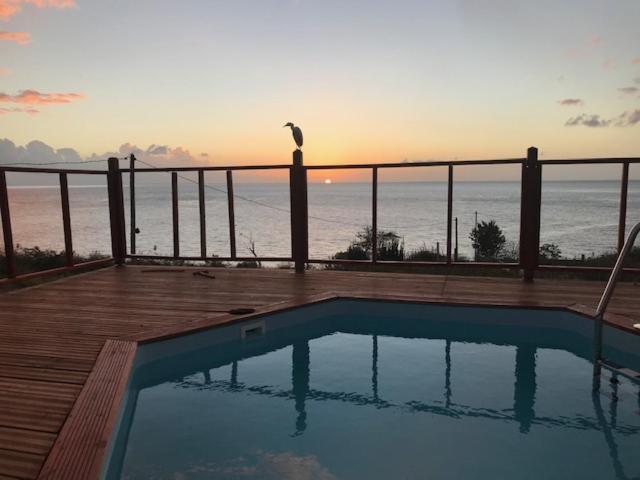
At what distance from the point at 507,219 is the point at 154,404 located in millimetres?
38515

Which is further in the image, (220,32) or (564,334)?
(220,32)

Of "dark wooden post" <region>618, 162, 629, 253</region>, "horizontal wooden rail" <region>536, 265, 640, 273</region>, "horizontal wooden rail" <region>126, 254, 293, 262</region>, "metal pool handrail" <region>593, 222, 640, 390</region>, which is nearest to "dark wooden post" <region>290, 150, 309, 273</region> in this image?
"horizontal wooden rail" <region>126, 254, 293, 262</region>

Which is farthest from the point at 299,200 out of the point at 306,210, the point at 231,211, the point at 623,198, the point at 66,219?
the point at 623,198

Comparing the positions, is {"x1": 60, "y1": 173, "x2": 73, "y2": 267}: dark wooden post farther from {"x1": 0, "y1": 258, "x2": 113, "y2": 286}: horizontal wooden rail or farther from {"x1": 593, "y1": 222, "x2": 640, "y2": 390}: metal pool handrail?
{"x1": 593, "y1": 222, "x2": 640, "y2": 390}: metal pool handrail

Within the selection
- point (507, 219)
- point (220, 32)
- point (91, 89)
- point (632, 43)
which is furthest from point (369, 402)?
point (507, 219)

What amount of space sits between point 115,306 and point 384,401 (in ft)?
8.31

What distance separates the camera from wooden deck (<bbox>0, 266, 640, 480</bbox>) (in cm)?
209

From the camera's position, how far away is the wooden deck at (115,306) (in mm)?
2092

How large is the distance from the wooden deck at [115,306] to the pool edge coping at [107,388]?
5cm

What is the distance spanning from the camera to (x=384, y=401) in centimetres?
Result: 279

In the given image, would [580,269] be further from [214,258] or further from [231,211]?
[214,258]

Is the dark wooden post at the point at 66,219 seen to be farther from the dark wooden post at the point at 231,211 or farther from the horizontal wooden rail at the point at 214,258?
the dark wooden post at the point at 231,211

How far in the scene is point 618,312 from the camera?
3.68m

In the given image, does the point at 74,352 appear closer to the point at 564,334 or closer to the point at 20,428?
the point at 20,428
